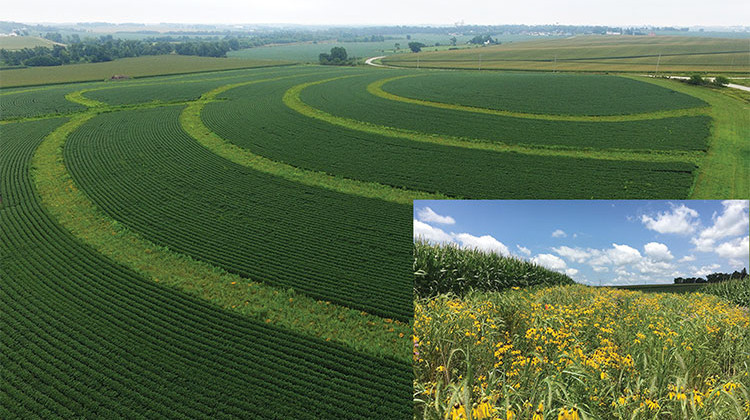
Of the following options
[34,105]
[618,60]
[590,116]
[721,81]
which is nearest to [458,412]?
[590,116]

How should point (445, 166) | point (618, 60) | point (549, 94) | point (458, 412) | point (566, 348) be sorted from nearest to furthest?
point (458, 412)
point (566, 348)
point (445, 166)
point (549, 94)
point (618, 60)

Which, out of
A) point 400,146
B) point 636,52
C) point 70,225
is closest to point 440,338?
point 70,225

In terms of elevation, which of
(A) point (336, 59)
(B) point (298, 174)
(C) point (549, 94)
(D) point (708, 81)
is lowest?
(B) point (298, 174)

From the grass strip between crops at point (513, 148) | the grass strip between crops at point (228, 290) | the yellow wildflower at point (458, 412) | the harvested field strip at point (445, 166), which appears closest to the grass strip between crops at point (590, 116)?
the grass strip between crops at point (513, 148)

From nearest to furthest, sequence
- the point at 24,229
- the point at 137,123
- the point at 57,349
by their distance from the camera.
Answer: the point at 57,349 → the point at 24,229 → the point at 137,123

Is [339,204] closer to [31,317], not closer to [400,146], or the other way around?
[400,146]

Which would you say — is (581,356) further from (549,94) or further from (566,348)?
(549,94)
